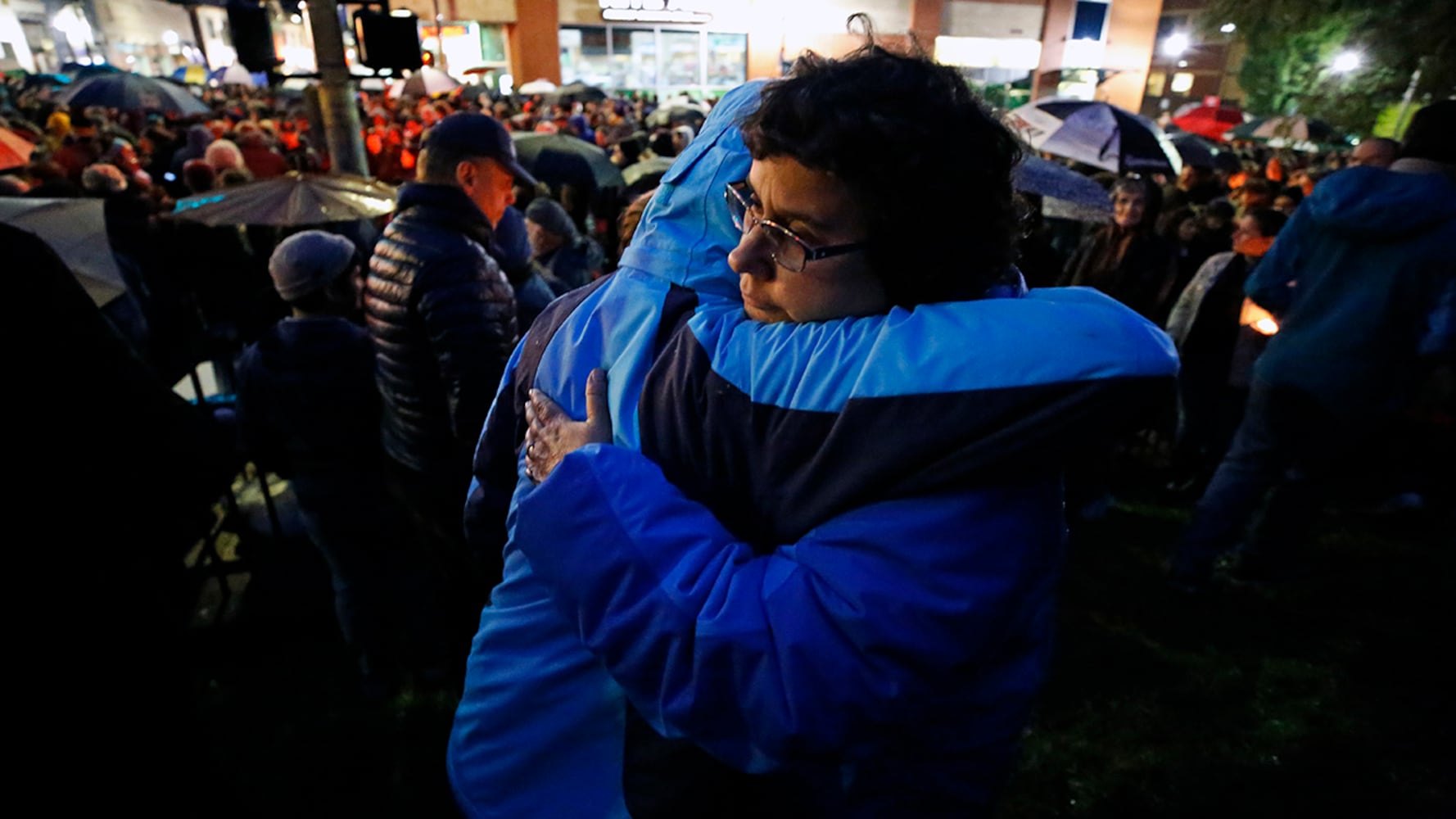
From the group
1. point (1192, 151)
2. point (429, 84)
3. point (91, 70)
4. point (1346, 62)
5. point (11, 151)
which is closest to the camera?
point (11, 151)

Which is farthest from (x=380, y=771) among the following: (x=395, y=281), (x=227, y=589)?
(x=395, y=281)

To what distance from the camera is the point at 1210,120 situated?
1631 cm

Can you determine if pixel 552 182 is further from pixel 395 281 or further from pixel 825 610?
pixel 825 610

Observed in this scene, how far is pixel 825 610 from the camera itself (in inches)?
34.5

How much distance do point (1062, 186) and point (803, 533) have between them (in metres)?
4.54

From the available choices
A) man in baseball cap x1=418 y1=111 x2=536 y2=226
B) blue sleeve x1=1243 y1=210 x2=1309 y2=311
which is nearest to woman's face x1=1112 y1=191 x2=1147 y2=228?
blue sleeve x1=1243 y1=210 x2=1309 y2=311

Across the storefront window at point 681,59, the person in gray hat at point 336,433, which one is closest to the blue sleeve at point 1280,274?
the person in gray hat at point 336,433

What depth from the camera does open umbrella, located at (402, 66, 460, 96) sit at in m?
20.0

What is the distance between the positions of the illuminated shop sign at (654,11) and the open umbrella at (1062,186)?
2916 cm

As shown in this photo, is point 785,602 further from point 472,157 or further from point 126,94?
point 126,94

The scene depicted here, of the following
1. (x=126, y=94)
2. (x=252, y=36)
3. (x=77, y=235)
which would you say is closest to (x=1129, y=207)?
(x=77, y=235)

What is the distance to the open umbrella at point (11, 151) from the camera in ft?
18.1

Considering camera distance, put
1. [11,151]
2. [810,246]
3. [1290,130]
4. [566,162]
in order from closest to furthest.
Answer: [810,246] → [11,151] → [566,162] → [1290,130]

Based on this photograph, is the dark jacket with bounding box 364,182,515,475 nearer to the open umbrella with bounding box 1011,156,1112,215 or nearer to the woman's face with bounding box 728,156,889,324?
the woman's face with bounding box 728,156,889,324
